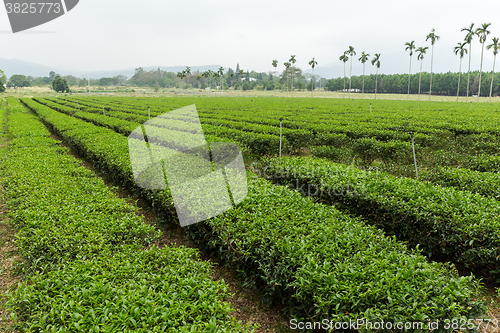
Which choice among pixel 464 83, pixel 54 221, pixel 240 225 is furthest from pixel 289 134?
pixel 464 83

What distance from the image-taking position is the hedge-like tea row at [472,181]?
5.75m

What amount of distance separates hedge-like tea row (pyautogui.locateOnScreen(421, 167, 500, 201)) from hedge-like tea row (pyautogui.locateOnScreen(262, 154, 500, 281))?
0.93 m

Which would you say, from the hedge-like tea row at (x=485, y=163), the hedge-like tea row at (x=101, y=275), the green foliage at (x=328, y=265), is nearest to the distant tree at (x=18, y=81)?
the hedge-like tea row at (x=101, y=275)

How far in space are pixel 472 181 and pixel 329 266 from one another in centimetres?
505

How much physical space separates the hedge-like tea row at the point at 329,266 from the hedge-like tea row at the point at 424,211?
97cm

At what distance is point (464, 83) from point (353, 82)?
40.3m

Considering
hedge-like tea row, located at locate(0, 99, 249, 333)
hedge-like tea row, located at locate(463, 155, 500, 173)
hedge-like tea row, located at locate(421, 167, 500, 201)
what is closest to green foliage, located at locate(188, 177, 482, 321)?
hedge-like tea row, located at locate(0, 99, 249, 333)

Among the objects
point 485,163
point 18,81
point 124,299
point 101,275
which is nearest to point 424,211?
point 124,299

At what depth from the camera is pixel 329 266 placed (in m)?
3.04

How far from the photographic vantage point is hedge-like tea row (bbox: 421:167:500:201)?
5746 millimetres

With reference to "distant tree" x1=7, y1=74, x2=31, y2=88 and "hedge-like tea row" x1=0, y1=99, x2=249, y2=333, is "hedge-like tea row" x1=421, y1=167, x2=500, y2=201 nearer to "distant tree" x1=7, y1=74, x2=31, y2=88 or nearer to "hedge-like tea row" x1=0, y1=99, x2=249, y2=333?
"hedge-like tea row" x1=0, y1=99, x2=249, y2=333

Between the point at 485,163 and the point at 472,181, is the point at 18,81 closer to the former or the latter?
the point at 485,163

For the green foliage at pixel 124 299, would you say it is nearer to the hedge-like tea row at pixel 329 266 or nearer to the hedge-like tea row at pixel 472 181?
the hedge-like tea row at pixel 329 266

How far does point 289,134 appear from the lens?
1205 centimetres
